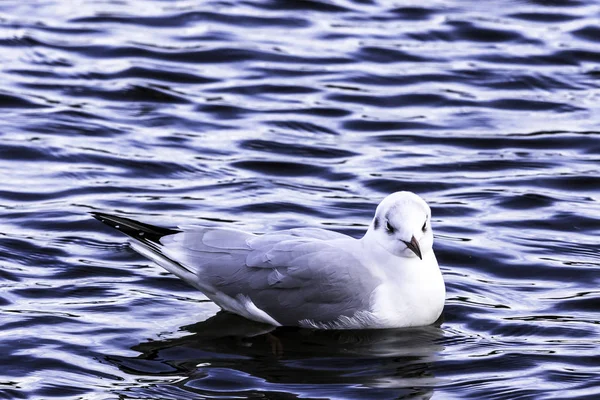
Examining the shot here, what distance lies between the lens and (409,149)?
9.95m

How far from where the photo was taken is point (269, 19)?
13336 millimetres

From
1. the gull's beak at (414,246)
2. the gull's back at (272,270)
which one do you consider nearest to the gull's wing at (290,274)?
the gull's back at (272,270)

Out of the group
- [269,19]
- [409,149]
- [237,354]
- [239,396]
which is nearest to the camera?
[239,396]

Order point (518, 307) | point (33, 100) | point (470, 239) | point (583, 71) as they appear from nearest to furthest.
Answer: point (518, 307), point (470, 239), point (33, 100), point (583, 71)

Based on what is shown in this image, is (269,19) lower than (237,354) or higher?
higher

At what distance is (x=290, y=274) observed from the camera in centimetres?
675

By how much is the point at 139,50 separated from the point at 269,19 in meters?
1.69

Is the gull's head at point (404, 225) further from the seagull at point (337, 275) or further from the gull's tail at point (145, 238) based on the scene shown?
the gull's tail at point (145, 238)

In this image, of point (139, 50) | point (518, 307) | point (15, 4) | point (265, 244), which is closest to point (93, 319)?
point (265, 244)

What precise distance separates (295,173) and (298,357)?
310 cm

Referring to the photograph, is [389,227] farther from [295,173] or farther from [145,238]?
[295,173]

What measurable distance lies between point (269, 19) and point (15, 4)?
2685 millimetres

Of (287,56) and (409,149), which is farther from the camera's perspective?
(287,56)

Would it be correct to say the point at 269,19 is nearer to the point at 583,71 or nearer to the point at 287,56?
the point at 287,56
